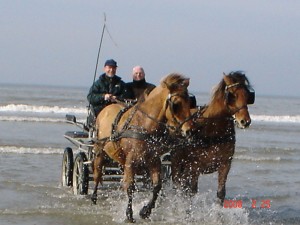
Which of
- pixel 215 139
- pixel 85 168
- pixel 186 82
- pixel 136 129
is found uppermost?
pixel 186 82

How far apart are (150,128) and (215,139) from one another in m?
1.02

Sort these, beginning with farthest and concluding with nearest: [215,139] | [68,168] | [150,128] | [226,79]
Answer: [68,168], [215,139], [226,79], [150,128]

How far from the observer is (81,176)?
10.1m

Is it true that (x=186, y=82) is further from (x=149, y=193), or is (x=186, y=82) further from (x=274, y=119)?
(x=274, y=119)

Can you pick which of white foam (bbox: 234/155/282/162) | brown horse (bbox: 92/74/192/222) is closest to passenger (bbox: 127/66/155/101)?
brown horse (bbox: 92/74/192/222)

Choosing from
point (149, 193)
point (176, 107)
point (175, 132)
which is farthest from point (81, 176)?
point (176, 107)

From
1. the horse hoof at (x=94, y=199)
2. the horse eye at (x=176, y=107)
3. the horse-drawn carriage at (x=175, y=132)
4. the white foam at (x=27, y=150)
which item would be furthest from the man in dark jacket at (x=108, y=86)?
the white foam at (x=27, y=150)

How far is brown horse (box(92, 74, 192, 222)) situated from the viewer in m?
7.57

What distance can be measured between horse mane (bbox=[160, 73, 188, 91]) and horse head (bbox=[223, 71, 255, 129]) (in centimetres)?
84

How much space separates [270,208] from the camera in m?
10.2

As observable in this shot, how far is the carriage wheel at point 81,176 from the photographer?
396 inches

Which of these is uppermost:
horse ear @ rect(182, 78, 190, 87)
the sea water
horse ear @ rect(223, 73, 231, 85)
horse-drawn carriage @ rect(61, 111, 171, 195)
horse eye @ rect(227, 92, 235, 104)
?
horse ear @ rect(223, 73, 231, 85)

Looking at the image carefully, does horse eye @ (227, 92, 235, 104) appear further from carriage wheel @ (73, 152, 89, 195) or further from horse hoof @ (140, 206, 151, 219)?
carriage wheel @ (73, 152, 89, 195)

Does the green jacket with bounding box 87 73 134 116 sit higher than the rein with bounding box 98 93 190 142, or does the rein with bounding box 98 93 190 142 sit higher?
the green jacket with bounding box 87 73 134 116
